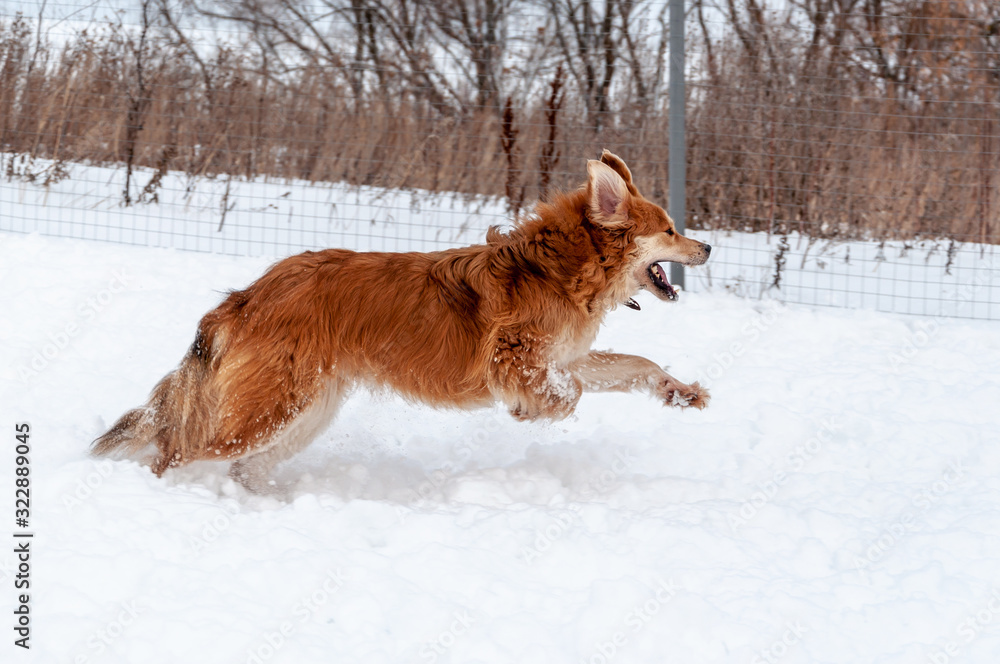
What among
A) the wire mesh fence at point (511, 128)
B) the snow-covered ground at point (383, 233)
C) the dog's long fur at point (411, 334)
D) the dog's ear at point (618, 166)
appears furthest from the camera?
the wire mesh fence at point (511, 128)

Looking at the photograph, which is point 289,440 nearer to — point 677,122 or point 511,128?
point 677,122

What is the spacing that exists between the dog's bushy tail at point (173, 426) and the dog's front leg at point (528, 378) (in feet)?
4.23

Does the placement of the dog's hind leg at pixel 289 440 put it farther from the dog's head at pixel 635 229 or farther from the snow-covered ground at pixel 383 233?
the snow-covered ground at pixel 383 233

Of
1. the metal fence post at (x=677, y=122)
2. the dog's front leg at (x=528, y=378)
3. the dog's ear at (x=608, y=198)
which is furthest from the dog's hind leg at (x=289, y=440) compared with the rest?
the metal fence post at (x=677, y=122)

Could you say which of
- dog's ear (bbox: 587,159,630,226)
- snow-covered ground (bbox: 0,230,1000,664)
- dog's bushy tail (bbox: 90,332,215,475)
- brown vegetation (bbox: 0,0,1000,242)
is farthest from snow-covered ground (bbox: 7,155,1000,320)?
dog's bushy tail (bbox: 90,332,215,475)

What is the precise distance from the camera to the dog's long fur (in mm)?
3727

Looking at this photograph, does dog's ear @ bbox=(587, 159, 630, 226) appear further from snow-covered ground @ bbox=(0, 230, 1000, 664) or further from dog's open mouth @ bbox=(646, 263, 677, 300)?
snow-covered ground @ bbox=(0, 230, 1000, 664)

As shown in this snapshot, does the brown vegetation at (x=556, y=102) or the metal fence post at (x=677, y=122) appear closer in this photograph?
the metal fence post at (x=677, y=122)

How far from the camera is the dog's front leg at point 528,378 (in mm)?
3869

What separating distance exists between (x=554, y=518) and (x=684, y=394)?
1068 mm

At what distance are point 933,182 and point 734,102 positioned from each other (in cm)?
177

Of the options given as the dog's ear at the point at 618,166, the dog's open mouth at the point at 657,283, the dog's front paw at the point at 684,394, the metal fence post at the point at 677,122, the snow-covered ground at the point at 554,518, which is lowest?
the snow-covered ground at the point at 554,518

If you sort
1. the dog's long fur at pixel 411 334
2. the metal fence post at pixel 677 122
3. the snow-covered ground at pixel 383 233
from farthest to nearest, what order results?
the snow-covered ground at pixel 383 233
the metal fence post at pixel 677 122
the dog's long fur at pixel 411 334

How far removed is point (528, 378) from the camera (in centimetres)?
389
